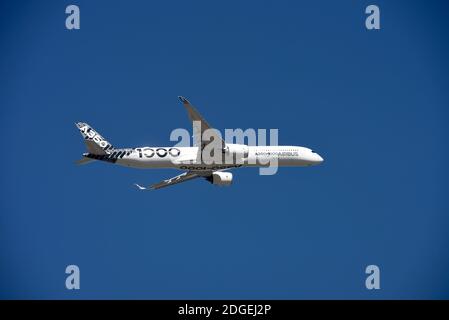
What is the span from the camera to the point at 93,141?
10256 cm

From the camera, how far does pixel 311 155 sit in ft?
362

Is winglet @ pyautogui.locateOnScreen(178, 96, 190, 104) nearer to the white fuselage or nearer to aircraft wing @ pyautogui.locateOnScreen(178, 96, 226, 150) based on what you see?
aircraft wing @ pyautogui.locateOnScreen(178, 96, 226, 150)

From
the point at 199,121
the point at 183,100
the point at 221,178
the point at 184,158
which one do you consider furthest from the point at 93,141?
the point at 221,178

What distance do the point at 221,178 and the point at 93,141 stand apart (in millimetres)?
16482

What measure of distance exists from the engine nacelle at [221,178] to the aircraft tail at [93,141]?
13465mm

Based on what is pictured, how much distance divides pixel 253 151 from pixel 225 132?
463 centimetres

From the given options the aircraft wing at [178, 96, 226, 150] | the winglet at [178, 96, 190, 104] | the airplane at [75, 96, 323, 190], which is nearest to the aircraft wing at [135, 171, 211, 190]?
the airplane at [75, 96, 323, 190]

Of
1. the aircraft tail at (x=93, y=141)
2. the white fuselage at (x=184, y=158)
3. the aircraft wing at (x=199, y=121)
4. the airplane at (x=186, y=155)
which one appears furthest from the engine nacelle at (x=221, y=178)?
the aircraft tail at (x=93, y=141)

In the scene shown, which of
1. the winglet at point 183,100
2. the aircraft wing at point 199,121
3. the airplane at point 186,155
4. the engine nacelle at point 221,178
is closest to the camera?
the winglet at point 183,100

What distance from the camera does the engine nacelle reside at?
10750cm

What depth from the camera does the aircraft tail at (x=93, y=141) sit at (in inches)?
4023

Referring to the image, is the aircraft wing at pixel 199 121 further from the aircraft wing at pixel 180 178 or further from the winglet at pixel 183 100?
the aircraft wing at pixel 180 178
